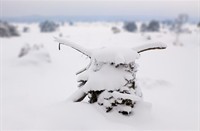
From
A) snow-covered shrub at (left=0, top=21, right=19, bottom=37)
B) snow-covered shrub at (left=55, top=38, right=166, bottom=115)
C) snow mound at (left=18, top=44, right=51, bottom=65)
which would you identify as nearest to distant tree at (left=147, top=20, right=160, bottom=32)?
snow-covered shrub at (left=0, top=21, right=19, bottom=37)

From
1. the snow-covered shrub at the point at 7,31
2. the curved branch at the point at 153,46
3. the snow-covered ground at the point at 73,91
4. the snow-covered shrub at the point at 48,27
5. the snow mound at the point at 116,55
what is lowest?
the snow-covered ground at the point at 73,91

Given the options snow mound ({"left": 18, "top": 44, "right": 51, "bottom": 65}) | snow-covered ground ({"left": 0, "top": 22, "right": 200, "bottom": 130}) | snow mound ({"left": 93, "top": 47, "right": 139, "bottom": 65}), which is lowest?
snow-covered ground ({"left": 0, "top": 22, "right": 200, "bottom": 130})

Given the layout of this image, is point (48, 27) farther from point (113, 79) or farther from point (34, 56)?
point (113, 79)

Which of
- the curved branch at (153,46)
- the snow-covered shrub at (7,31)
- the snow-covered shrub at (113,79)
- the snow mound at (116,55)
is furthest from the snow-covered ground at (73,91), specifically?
the snow-covered shrub at (7,31)

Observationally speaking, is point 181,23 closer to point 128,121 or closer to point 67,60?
point 67,60

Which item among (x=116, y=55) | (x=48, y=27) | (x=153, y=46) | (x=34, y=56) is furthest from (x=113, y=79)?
(x=48, y=27)

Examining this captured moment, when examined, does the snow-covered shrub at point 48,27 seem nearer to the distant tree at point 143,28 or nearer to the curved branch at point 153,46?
the distant tree at point 143,28

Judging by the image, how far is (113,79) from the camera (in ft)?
9.61

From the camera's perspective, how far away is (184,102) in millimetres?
9867

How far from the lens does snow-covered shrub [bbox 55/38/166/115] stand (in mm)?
2883

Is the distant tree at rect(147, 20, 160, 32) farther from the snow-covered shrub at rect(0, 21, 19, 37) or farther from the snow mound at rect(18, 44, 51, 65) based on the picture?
the snow mound at rect(18, 44, 51, 65)

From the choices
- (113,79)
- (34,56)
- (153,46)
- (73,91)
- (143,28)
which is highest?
(143,28)

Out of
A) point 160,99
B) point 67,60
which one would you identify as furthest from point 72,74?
point 160,99

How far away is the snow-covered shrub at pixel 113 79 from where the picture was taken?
2883 millimetres
